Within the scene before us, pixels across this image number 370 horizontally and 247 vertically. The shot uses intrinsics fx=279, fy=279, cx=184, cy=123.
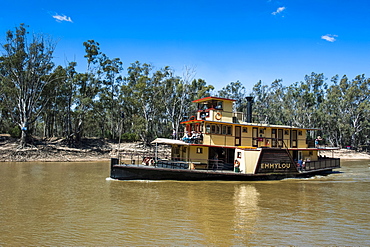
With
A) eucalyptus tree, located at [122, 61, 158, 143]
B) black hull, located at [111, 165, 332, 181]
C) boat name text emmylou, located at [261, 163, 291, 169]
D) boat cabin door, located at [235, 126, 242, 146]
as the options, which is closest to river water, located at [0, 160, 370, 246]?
black hull, located at [111, 165, 332, 181]

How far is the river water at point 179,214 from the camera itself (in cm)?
828

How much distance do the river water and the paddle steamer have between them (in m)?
1.17

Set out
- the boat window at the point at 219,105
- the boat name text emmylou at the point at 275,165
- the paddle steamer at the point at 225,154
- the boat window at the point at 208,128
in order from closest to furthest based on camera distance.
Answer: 1. the paddle steamer at the point at 225,154
2. the boat name text emmylou at the point at 275,165
3. the boat window at the point at 208,128
4. the boat window at the point at 219,105

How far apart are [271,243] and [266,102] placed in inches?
2591

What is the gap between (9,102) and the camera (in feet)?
135

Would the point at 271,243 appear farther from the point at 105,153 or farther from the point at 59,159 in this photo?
the point at 105,153

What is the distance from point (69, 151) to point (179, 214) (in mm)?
32053

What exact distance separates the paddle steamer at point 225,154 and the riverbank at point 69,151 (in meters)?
10.5

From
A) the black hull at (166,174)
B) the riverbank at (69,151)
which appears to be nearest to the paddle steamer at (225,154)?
the black hull at (166,174)

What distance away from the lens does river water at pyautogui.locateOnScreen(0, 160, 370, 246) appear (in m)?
8.28

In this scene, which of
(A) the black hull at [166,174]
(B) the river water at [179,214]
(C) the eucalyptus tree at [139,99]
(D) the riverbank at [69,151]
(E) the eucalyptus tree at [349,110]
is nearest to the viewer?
(B) the river water at [179,214]

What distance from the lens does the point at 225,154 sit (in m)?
21.9

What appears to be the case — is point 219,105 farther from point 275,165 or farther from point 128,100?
point 128,100

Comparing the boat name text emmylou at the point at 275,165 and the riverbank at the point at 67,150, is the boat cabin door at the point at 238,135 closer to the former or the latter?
the boat name text emmylou at the point at 275,165
